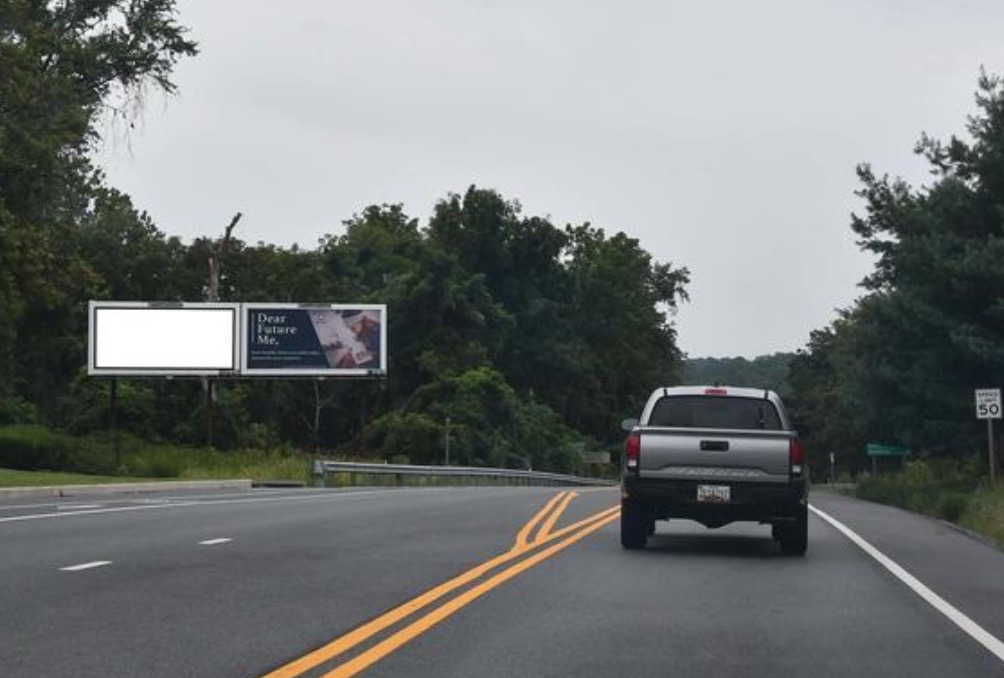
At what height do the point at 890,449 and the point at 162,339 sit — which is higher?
the point at 162,339

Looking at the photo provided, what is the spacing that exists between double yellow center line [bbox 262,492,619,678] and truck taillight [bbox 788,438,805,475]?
8.82 ft

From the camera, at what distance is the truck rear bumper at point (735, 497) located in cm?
1577

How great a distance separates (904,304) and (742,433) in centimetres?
2366

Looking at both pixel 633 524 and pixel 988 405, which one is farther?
pixel 988 405

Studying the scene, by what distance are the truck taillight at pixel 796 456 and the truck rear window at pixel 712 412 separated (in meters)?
1.15

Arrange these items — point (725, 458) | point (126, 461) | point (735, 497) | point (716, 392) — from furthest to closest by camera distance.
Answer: point (126, 461) → point (716, 392) → point (725, 458) → point (735, 497)

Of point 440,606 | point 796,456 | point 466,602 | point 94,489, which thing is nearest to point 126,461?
point 94,489

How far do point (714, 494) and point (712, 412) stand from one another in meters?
1.65

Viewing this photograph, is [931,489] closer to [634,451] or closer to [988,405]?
[988,405]

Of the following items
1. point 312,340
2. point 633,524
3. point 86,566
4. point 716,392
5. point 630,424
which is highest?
point 312,340

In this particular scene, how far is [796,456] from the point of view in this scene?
52.2 ft

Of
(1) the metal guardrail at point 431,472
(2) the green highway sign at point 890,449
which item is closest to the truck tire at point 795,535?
(1) the metal guardrail at point 431,472

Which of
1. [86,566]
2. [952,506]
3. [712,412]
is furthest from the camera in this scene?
[952,506]

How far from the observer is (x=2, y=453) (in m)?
43.6
